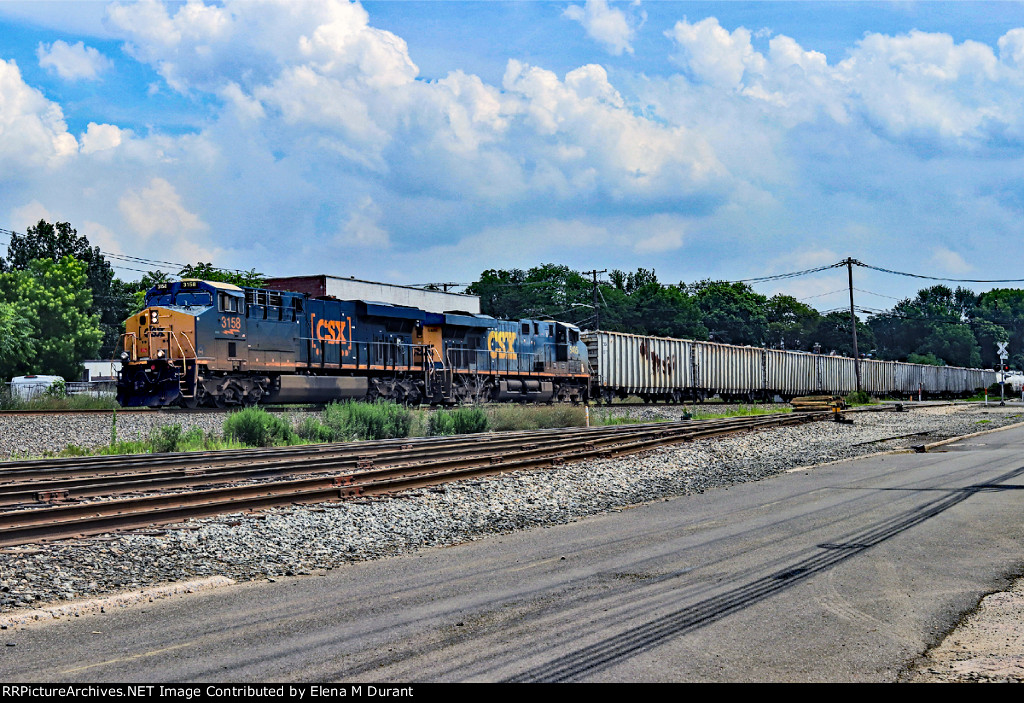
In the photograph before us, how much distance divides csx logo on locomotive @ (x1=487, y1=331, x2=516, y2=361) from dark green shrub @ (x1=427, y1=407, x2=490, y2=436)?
7.75m

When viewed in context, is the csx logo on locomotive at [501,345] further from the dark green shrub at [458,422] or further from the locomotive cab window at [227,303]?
the locomotive cab window at [227,303]

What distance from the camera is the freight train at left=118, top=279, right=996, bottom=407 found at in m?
23.5

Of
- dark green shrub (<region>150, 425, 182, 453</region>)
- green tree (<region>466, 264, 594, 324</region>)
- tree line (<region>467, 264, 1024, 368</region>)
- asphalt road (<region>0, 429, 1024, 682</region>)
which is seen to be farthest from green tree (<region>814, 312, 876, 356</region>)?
asphalt road (<region>0, 429, 1024, 682</region>)

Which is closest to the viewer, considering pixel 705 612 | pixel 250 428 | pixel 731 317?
pixel 705 612

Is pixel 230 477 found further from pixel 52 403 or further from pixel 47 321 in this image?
pixel 47 321

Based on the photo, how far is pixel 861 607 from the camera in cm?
607

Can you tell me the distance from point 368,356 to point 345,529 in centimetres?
1948

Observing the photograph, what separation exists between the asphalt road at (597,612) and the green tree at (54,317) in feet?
184

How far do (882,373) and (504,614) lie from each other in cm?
6346

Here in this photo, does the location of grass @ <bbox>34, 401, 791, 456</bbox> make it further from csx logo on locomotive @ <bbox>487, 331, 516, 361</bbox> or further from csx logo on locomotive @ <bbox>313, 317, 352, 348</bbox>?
csx logo on locomotive @ <bbox>487, 331, 516, 361</bbox>

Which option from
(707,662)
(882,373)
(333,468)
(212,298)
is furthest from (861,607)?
(882,373)

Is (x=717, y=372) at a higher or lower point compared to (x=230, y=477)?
higher

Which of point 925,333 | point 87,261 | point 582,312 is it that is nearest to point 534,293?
point 582,312

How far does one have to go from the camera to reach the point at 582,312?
101250 millimetres
